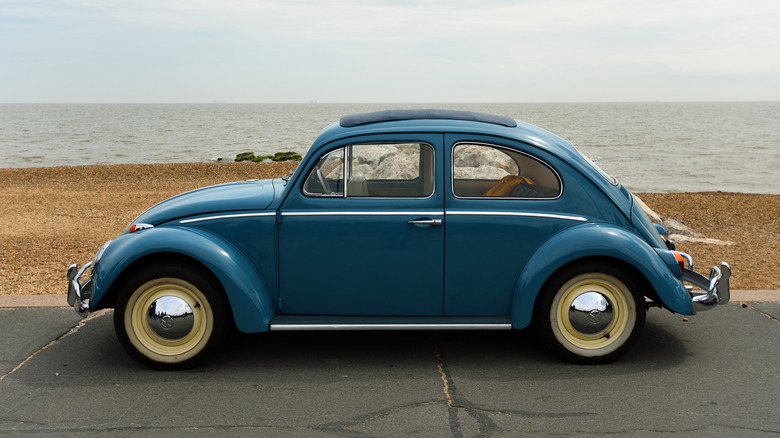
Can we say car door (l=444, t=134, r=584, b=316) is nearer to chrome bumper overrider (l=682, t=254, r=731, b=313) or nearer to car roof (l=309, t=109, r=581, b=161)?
car roof (l=309, t=109, r=581, b=161)

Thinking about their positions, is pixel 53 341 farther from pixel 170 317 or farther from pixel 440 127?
pixel 440 127

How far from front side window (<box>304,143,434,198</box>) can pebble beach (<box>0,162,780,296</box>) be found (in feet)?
11.0

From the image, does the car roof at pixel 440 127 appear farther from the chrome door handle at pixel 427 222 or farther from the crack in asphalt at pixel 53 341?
the crack in asphalt at pixel 53 341

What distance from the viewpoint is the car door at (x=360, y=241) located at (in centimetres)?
430

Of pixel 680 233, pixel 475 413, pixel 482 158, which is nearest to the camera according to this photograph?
pixel 475 413

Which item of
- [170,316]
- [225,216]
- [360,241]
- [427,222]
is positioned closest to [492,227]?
[427,222]

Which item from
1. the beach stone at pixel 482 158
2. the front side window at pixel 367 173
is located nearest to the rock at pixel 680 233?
the beach stone at pixel 482 158

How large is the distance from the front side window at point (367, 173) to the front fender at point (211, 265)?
66 centimetres

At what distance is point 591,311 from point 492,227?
2.76 feet

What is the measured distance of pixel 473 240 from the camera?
431 centimetres

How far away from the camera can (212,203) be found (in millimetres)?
4492

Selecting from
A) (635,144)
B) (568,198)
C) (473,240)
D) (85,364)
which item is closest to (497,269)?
(473,240)

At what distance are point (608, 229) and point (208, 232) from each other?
2576 millimetres

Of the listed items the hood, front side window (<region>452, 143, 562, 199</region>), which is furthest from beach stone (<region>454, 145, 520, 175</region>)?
the hood
